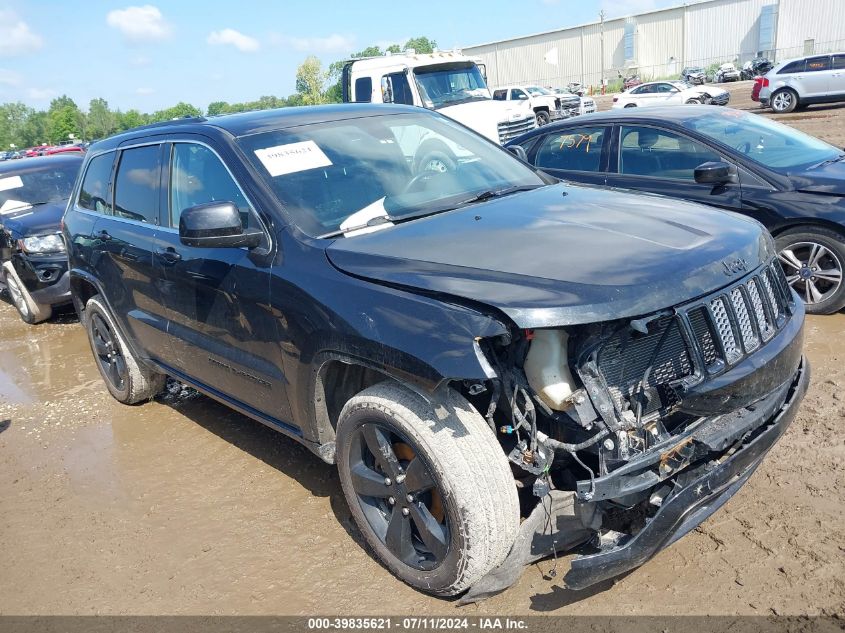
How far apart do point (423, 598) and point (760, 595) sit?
1312 millimetres

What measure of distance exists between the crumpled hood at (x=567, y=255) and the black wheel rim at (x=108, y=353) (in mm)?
2908

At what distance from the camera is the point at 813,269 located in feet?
17.4

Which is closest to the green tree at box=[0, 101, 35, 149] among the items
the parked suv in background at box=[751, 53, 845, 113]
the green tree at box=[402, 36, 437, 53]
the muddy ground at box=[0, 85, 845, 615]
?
the green tree at box=[402, 36, 437, 53]

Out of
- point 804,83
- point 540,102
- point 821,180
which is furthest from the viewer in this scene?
point 540,102

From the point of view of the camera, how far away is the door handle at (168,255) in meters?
3.69

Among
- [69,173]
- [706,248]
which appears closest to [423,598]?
[706,248]

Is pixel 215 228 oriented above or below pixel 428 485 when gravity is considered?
above

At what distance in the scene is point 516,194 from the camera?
3594 millimetres

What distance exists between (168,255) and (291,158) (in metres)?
0.95

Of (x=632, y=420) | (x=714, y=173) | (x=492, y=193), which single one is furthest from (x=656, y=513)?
(x=714, y=173)

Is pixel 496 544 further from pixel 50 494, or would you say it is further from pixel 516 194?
pixel 50 494

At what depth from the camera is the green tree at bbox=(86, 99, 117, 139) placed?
91375 mm

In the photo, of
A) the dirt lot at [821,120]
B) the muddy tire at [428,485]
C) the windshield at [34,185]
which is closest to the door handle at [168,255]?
the muddy tire at [428,485]

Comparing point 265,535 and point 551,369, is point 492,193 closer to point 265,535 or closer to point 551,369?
point 551,369
